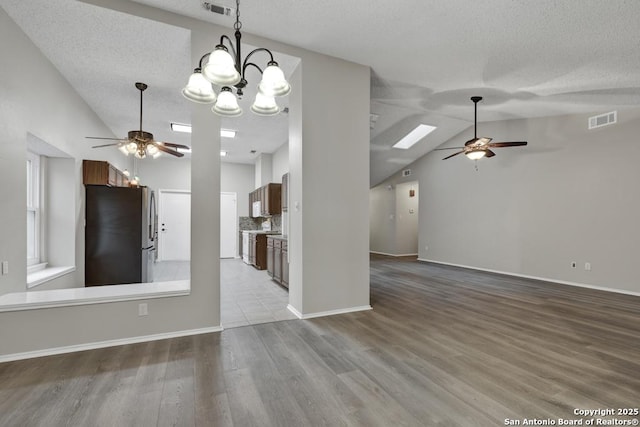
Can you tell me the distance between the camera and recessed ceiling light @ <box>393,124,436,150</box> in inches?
269

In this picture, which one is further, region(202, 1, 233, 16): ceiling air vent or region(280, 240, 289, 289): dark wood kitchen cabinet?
region(280, 240, 289, 289): dark wood kitchen cabinet

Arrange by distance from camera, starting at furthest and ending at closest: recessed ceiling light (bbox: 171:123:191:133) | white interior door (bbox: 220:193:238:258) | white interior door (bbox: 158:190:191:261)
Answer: white interior door (bbox: 220:193:238:258), white interior door (bbox: 158:190:191:261), recessed ceiling light (bbox: 171:123:191:133)

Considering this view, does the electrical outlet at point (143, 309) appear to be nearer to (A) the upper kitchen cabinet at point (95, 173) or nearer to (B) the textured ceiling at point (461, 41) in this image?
(B) the textured ceiling at point (461, 41)

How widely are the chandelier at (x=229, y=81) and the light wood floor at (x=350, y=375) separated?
2016mm

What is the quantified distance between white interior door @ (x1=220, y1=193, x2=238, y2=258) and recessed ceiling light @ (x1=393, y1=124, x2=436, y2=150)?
5.21m

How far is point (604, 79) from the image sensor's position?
12.5 feet

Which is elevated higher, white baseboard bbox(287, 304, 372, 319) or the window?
the window

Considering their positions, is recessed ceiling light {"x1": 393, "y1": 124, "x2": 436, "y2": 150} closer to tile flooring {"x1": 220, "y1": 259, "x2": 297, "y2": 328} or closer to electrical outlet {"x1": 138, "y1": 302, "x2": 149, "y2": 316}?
tile flooring {"x1": 220, "y1": 259, "x2": 297, "y2": 328}

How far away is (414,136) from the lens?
7215 millimetres

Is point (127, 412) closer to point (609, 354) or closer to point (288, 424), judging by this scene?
point (288, 424)

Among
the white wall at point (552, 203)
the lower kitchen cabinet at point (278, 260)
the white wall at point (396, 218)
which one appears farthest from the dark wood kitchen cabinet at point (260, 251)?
the white wall at point (552, 203)

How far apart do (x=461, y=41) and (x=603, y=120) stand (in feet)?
11.6

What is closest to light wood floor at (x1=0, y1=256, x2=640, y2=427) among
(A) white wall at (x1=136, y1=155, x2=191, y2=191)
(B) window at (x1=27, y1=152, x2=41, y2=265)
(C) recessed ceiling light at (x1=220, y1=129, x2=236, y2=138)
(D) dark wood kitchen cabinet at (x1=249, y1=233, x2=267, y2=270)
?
(B) window at (x1=27, y1=152, x2=41, y2=265)

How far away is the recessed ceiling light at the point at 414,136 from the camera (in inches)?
269
